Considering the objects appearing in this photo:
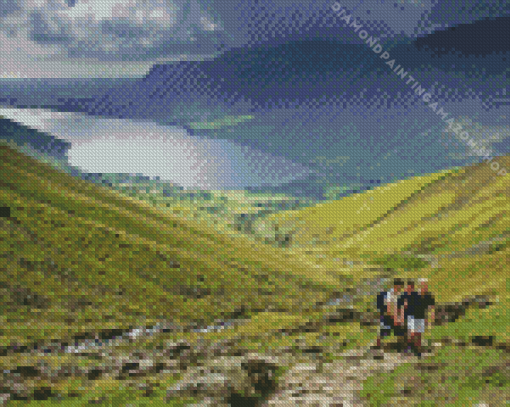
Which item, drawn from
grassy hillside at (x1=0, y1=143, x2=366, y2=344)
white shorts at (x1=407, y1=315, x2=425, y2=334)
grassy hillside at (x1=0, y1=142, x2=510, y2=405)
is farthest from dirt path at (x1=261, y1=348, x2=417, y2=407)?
grassy hillside at (x1=0, y1=143, x2=366, y2=344)

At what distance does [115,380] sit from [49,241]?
151 feet

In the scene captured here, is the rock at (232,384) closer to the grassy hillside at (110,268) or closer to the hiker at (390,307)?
the hiker at (390,307)

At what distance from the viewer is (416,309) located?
26.4 m

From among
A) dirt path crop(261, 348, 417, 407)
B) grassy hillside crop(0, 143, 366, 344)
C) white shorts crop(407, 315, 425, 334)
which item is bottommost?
dirt path crop(261, 348, 417, 407)

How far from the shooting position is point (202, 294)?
76.8m

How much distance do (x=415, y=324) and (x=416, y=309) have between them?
813 millimetres

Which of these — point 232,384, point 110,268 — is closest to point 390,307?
point 232,384

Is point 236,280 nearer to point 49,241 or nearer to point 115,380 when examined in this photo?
point 49,241

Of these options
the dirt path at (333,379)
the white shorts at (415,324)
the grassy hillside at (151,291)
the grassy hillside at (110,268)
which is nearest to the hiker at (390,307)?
the white shorts at (415,324)

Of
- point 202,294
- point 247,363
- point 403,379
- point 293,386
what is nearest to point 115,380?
point 247,363

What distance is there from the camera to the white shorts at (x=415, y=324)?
1041 inches

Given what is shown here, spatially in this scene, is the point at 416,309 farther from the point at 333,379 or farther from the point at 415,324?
the point at 333,379

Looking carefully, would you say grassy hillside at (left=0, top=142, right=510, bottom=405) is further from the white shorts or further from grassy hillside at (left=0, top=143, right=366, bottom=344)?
the white shorts

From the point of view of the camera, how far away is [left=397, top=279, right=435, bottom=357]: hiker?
26.2 meters
